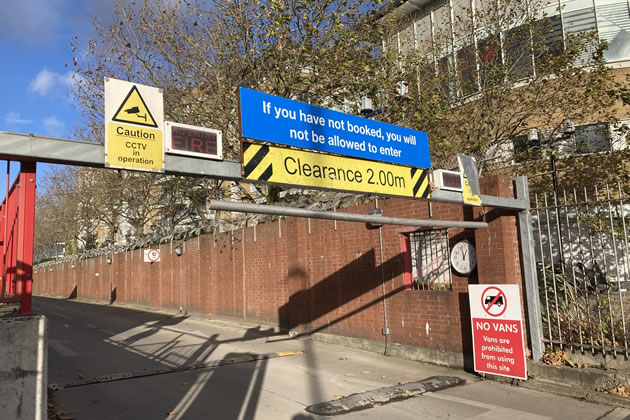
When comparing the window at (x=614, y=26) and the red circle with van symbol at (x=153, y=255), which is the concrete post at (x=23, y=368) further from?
the red circle with van symbol at (x=153, y=255)

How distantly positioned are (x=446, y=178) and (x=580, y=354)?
351cm

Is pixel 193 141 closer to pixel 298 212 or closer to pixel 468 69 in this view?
pixel 298 212

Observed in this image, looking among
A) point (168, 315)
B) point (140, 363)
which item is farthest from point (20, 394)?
point (168, 315)

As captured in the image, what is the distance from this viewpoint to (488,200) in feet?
24.6

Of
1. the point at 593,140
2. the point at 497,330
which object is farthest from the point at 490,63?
the point at 497,330

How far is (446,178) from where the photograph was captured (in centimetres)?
699

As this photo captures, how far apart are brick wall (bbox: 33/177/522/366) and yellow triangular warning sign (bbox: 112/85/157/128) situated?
20.0 ft

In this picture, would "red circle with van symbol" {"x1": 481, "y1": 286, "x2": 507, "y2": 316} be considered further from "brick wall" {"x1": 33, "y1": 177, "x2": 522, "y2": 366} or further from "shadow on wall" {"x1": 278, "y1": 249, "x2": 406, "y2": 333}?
"shadow on wall" {"x1": 278, "y1": 249, "x2": 406, "y2": 333}

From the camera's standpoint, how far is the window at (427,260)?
31.2 feet

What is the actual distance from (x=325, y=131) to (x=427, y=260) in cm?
486

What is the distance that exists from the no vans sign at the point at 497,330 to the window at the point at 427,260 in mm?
1278

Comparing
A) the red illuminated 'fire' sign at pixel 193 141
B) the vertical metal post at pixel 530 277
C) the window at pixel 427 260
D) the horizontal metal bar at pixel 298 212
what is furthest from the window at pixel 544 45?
the red illuminated 'fire' sign at pixel 193 141

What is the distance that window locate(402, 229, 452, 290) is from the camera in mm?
9498

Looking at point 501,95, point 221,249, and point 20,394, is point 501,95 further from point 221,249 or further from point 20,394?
point 20,394
